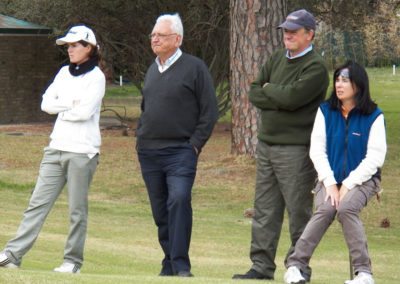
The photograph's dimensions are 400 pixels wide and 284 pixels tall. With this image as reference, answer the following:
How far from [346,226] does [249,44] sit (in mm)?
13547

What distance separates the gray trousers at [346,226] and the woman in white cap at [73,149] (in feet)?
6.05

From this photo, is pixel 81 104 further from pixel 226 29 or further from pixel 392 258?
pixel 226 29

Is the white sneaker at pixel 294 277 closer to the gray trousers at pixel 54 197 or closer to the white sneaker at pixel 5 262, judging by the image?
the gray trousers at pixel 54 197

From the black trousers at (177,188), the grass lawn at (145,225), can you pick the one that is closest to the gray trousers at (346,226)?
the grass lawn at (145,225)

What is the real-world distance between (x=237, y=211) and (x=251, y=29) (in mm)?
4746

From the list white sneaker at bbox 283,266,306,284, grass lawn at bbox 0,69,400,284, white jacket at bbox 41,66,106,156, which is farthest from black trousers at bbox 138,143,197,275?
white sneaker at bbox 283,266,306,284

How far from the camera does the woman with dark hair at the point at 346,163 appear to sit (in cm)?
828

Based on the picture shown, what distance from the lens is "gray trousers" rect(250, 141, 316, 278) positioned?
887cm

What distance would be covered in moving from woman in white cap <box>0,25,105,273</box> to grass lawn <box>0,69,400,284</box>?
1.40 ft

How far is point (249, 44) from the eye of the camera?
21.6 metres

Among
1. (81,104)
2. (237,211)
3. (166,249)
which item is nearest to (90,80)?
(81,104)

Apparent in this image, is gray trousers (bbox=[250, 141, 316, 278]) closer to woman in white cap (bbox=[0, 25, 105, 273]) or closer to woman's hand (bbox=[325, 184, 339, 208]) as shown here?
woman's hand (bbox=[325, 184, 339, 208])

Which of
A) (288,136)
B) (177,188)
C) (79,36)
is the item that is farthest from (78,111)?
(288,136)

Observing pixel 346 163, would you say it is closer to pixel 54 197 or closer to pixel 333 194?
pixel 333 194
